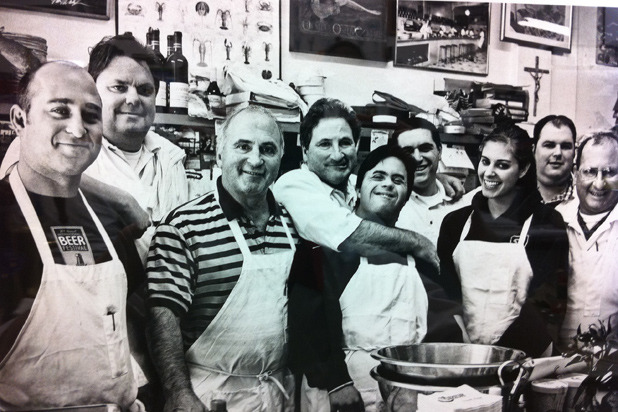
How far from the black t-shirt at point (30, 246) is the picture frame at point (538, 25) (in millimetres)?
2096

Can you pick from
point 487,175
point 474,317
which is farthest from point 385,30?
point 474,317

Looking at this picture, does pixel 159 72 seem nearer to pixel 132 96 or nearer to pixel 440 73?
pixel 132 96

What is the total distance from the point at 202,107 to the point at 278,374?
113 centimetres

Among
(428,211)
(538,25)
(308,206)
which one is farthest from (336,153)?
(538,25)

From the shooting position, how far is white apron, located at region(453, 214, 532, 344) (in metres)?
2.82

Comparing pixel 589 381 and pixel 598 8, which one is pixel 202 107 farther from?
pixel 589 381

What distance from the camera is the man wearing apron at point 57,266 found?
7.20 ft

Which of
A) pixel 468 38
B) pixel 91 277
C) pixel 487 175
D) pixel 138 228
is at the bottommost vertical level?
pixel 91 277

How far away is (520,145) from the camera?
9.62ft

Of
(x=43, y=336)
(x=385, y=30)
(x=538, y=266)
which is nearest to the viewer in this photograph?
(x=43, y=336)

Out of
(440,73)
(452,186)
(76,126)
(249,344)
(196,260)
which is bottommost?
(249,344)

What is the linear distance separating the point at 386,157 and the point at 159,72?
3.36ft

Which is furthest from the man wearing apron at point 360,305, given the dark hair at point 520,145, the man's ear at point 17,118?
the man's ear at point 17,118

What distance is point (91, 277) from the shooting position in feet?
7.41
